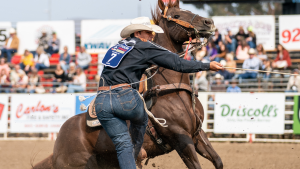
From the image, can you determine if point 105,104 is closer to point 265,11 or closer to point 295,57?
point 295,57

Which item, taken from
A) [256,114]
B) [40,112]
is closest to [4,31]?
[40,112]

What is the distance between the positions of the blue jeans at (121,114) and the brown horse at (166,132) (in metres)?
0.86

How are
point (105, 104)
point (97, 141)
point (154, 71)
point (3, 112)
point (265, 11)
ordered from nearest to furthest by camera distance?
point (105, 104), point (97, 141), point (154, 71), point (3, 112), point (265, 11)

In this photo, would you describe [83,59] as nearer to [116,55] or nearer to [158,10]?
[158,10]

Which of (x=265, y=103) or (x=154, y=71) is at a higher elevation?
(x=154, y=71)

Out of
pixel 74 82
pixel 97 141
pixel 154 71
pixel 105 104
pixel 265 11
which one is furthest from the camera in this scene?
pixel 265 11

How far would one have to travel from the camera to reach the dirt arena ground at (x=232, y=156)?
20.9 feet

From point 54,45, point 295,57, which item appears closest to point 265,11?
point 295,57

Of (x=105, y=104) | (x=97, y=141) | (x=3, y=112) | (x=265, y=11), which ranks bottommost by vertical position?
(x=3, y=112)

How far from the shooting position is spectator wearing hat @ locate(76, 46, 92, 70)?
41.0 ft

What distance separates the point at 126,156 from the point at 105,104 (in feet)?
1.77

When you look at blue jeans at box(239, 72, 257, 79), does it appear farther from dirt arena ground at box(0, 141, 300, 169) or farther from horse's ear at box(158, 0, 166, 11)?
horse's ear at box(158, 0, 166, 11)

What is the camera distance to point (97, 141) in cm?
435

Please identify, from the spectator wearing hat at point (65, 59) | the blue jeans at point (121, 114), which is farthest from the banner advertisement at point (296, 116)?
the spectator wearing hat at point (65, 59)
